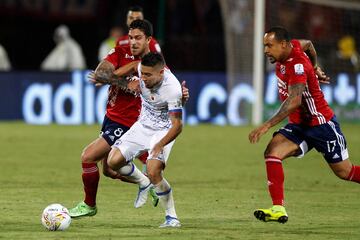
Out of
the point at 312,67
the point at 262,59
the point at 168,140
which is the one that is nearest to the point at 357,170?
the point at 312,67

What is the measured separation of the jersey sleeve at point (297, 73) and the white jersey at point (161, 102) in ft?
3.55

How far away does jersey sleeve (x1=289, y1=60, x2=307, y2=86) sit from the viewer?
10.2m

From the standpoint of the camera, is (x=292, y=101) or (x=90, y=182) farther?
(x=90, y=182)

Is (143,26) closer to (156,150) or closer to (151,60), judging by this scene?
(151,60)

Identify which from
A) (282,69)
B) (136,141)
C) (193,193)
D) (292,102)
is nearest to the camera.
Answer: (292,102)

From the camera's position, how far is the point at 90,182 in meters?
10.8

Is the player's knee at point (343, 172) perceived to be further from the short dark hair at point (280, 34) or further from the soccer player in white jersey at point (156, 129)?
the soccer player in white jersey at point (156, 129)

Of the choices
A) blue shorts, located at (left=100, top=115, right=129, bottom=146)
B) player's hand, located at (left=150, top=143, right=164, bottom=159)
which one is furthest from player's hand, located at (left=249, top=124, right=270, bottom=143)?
blue shorts, located at (left=100, top=115, right=129, bottom=146)

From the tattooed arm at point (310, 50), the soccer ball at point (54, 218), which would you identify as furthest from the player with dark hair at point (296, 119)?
the soccer ball at point (54, 218)

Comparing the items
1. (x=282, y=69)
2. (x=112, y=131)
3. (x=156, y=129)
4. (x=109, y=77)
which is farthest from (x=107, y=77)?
(x=282, y=69)

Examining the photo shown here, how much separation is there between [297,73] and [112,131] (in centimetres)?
223

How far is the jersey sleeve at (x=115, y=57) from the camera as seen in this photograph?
1139cm

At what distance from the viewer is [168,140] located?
9859 millimetres

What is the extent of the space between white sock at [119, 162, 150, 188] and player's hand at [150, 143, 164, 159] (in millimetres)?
1010
